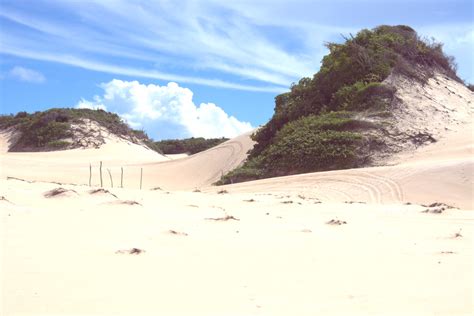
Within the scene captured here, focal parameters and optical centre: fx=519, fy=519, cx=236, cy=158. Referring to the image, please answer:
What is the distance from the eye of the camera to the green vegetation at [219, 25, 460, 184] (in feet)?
60.1

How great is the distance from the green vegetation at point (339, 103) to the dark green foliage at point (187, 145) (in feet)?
70.2

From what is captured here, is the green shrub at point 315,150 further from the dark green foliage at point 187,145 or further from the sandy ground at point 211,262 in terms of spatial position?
the dark green foliage at point 187,145

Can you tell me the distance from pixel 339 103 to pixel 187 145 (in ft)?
88.2

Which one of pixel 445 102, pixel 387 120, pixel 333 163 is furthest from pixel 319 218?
pixel 445 102

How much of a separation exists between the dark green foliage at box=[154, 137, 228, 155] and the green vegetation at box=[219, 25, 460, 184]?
2141 cm

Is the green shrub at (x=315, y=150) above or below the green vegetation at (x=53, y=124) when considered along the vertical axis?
below

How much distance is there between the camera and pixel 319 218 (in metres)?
7.84

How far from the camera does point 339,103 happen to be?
21938 mm

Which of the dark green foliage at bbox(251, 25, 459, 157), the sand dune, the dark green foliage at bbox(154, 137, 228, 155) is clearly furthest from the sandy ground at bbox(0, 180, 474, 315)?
the dark green foliage at bbox(154, 137, 228, 155)

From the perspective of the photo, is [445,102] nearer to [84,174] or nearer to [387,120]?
[387,120]

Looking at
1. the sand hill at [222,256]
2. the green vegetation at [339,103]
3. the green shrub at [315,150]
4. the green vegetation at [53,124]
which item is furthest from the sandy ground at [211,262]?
the green vegetation at [53,124]

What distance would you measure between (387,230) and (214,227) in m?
2.46

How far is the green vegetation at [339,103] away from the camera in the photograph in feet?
60.1

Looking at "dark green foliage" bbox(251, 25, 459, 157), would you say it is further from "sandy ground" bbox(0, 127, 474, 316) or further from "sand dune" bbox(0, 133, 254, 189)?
"sandy ground" bbox(0, 127, 474, 316)
